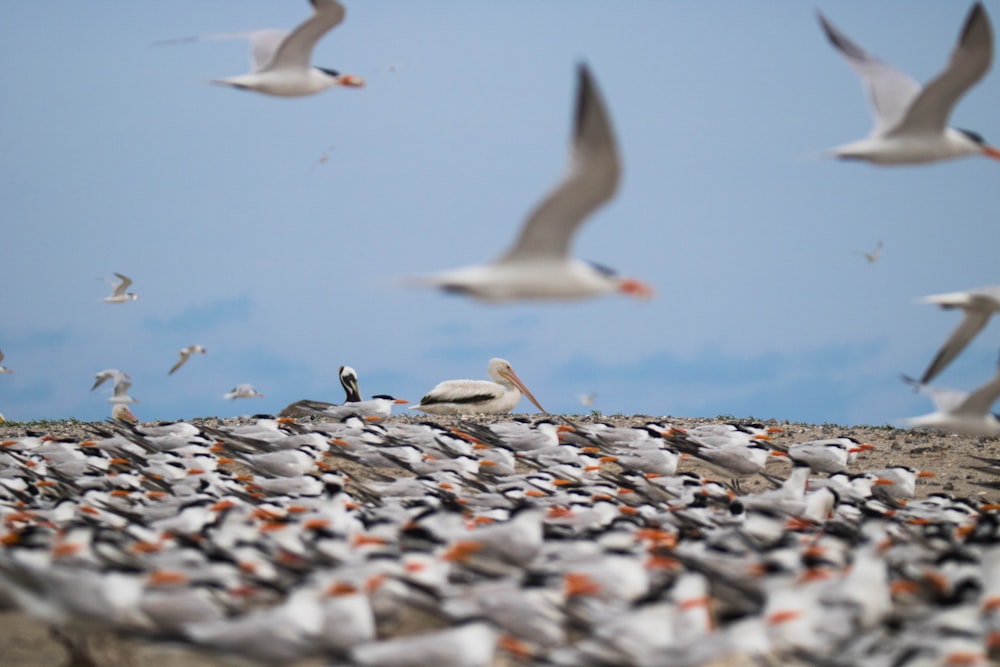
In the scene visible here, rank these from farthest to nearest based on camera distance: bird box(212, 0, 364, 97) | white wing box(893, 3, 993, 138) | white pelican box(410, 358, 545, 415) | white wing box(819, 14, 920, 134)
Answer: white pelican box(410, 358, 545, 415), bird box(212, 0, 364, 97), white wing box(819, 14, 920, 134), white wing box(893, 3, 993, 138)

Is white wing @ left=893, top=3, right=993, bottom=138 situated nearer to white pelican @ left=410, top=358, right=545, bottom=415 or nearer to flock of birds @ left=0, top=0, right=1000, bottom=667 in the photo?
flock of birds @ left=0, top=0, right=1000, bottom=667

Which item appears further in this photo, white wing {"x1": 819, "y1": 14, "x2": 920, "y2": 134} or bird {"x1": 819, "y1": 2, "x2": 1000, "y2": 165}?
white wing {"x1": 819, "y1": 14, "x2": 920, "y2": 134}

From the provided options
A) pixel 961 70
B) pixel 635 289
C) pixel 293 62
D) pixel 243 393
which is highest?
pixel 961 70

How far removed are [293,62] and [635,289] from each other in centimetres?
461

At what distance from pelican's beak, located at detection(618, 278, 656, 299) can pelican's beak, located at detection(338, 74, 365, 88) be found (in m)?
4.36

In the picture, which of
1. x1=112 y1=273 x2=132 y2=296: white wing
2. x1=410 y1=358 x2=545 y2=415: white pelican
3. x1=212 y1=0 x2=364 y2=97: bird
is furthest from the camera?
x1=112 y1=273 x2=132 y2=296: white wing

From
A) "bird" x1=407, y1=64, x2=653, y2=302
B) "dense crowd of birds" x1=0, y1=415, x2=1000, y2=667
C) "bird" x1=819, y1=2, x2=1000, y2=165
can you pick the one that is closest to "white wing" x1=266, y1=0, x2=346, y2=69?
"bird" x1=407, y1=64, x2=653, y2=302

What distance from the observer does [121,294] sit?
22.7m

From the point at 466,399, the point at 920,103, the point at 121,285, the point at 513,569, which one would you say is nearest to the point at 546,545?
the point at 513,569

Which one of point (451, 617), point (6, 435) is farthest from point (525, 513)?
point (6, 435)

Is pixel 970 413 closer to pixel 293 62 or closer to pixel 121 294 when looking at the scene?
pixel 293 62

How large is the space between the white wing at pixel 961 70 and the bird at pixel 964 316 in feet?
5.77

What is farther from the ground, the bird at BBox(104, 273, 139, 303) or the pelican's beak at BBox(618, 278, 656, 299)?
the pelican's beak at BBox(618, 278, 656, 299)

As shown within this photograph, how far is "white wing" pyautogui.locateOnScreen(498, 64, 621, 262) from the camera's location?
235 inches
